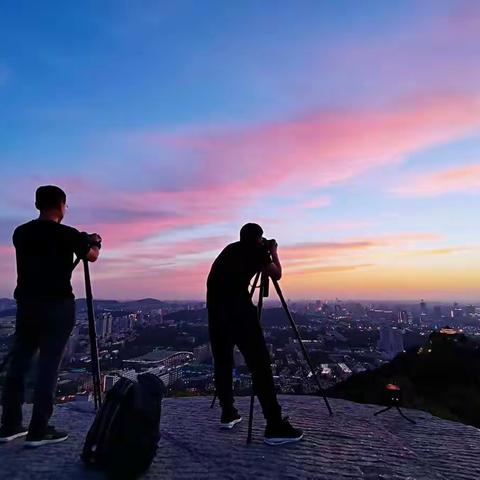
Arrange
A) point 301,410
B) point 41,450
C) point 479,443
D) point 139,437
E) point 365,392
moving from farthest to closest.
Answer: point 365,392, point 301,410, point 479,443, point 41,450, point 139,437

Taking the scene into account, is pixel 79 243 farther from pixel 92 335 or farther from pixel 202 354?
pixel 202 354

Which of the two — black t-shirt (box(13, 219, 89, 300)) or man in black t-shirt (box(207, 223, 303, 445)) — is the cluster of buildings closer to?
black t-shirt (box(13, 219, 89, 300))

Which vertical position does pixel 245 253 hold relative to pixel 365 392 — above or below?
above

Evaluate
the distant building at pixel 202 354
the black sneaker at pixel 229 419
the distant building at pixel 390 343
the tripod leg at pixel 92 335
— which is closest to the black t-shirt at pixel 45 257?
the tripod leg at pixel 92 335

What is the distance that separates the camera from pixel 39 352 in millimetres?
3838

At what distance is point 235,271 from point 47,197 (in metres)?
2.19

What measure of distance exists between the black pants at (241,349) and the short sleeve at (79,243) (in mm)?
1564

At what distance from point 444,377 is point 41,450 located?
7.07 metres

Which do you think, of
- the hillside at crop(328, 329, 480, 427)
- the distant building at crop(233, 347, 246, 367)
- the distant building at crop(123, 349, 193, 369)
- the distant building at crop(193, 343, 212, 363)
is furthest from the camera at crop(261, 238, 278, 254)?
the distant building at crop(193, 343, 212, 363)

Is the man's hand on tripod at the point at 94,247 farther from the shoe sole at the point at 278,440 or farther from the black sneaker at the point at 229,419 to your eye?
the shoe sole at the point at 278,440

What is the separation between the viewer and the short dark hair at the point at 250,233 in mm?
4570

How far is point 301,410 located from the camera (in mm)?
5496

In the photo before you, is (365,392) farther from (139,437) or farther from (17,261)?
(17,261)

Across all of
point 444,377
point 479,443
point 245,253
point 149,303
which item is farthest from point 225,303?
point 149,303
